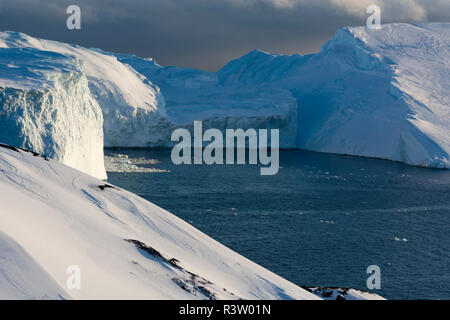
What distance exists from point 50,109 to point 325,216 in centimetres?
1216

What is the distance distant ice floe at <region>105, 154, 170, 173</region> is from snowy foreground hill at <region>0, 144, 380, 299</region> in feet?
75.0

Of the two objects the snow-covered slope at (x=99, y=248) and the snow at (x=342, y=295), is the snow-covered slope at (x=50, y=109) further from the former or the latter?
the snow at (x=342, y=295)

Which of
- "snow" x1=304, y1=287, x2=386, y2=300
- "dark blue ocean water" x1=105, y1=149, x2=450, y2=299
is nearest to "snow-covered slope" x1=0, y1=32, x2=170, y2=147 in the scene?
"dark blue ocean water" x1=105, y1=149, x2=450, y2=299

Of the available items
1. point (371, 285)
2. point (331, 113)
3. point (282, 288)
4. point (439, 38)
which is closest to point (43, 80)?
point (371, 285)

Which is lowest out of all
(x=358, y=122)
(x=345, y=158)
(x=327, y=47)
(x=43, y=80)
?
(x=345, y=158)

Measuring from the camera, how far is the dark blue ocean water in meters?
13.8

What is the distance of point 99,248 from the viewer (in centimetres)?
565

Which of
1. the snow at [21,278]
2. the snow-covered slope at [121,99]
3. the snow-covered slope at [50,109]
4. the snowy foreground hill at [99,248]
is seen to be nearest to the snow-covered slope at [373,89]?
the snow-covered slope at [121,99]

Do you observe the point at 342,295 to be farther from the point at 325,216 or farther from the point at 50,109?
the point at 50,109

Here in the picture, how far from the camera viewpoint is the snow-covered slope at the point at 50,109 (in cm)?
2126

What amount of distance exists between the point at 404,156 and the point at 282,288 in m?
35.6

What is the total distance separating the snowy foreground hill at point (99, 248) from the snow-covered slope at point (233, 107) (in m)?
37.0

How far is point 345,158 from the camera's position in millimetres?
42031

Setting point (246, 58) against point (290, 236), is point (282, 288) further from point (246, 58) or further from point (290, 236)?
point (246, 58)
